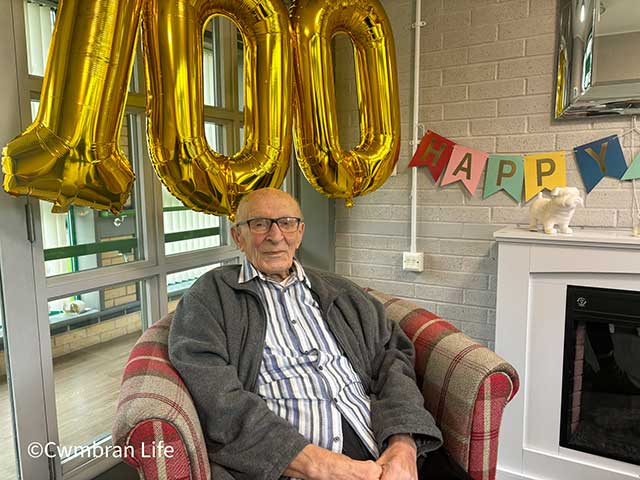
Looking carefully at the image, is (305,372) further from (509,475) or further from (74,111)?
(509,475)

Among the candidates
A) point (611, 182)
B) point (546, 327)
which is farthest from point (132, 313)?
point (611, 182)

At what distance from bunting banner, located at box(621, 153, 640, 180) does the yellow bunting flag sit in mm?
218

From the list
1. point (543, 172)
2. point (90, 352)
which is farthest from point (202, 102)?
point (543, 172)

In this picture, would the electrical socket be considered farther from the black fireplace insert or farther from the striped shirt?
the striped shirt

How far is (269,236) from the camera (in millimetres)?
1396

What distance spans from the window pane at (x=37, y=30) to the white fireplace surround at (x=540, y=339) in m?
1.63

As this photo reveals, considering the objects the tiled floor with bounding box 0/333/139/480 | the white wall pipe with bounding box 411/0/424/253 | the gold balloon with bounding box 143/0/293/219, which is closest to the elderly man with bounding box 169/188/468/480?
the gold balloon with bounding box 143/0/293/219

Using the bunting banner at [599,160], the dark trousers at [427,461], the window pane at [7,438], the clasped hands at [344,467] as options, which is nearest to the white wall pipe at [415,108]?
the bunting banner at [599,160]

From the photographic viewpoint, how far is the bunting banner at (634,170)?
70.4 inches

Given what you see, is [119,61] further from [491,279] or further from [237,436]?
[491,279]

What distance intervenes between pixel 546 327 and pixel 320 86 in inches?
48.0

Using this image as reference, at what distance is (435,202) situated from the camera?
220cm

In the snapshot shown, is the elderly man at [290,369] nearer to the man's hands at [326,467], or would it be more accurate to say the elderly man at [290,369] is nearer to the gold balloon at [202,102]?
the man's hands at [326,467]

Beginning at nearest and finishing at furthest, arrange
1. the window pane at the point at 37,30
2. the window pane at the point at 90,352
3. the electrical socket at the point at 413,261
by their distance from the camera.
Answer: the window pane at the point at 37,30 → the window pane at the point at 90,352 → the electrical socket at the point at 413,261
